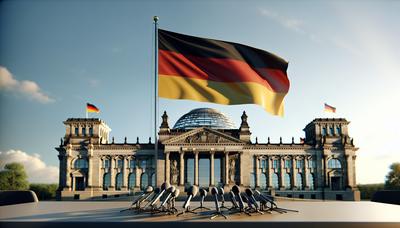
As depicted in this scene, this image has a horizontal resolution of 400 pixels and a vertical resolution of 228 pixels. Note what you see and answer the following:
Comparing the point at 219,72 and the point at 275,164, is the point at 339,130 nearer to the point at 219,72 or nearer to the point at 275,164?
the point at 275,164

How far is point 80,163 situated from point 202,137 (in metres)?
31.6

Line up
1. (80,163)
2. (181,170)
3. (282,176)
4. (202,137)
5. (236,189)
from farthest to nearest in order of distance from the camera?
(80,163) < (282,176) < (202,137) < (181,170) < (236,189)

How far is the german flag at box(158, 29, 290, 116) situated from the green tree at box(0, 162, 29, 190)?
87.5 metres

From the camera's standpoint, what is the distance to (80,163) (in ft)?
290

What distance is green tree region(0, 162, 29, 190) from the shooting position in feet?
295

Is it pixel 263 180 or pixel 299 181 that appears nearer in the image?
pixel 263 180

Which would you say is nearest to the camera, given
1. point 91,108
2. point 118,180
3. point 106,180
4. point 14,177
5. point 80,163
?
point 91,108

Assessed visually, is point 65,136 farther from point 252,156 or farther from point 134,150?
point 252,156

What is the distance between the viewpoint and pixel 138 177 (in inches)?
3462

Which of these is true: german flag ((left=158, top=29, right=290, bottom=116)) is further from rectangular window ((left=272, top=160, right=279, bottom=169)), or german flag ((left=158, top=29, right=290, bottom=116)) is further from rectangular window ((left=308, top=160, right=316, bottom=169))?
rectangular window ((left=308, top=160, right=316, bottom=169))

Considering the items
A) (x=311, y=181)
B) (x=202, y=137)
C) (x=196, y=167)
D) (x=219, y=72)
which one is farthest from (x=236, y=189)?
(x=311, y=181)

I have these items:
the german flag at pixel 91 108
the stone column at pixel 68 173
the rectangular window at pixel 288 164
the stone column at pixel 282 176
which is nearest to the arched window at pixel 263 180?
the stone column at pixel 282 176

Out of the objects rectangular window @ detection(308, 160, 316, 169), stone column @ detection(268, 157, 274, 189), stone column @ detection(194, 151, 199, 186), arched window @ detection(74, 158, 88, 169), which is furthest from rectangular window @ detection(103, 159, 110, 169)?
rectangular window @ detection(308, 160, 316, 169)

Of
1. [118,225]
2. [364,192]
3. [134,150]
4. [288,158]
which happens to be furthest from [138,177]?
[118,225]
